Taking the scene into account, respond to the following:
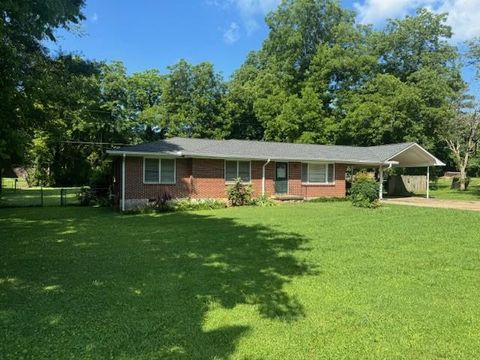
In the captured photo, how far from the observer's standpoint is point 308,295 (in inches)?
228

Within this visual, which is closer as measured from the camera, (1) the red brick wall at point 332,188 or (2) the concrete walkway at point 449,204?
(2) the concrete walkway at point 449,204

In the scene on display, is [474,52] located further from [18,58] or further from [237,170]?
[18,58]

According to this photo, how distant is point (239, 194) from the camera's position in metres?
20.1

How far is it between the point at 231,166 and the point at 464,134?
26131 millimetres

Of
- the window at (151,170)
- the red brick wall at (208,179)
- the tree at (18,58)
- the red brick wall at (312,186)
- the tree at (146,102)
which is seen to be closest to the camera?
the tree at (18,58)

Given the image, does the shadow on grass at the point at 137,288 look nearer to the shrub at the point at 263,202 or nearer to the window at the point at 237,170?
the shrub at the point at 263,202

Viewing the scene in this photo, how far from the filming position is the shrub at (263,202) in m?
20.1

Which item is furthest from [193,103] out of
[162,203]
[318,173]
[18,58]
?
[18,58]

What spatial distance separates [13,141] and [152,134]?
3437 cm

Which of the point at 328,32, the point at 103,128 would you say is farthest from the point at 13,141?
the point at 328,32

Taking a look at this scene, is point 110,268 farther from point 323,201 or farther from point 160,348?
point 323,201

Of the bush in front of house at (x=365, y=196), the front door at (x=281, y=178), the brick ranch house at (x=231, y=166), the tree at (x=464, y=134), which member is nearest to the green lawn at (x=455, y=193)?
the tree at (x=464, y=134)

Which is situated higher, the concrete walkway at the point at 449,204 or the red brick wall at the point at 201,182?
the red brick wall at the point at 201,182

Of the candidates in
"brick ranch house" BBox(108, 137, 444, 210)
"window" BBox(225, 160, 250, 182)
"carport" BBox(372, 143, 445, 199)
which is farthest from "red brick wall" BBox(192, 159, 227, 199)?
"carport" BBox(372, 143, 445, 199)
